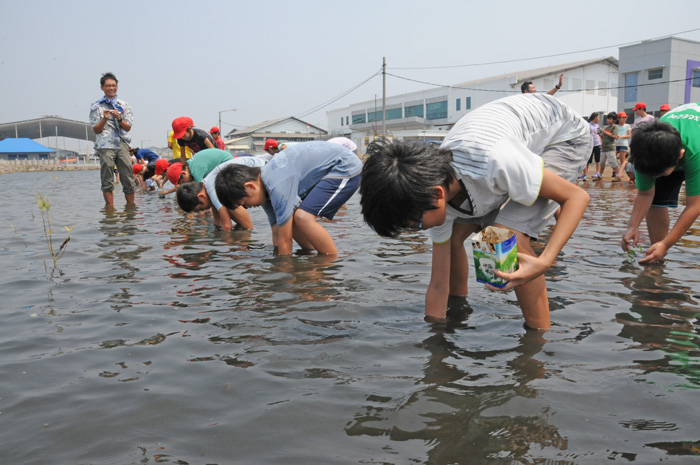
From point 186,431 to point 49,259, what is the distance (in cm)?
393

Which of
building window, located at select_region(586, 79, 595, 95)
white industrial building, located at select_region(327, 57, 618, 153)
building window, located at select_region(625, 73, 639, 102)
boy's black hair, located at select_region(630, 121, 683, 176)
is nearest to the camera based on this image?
boy's black hair, located at select_region(630, 121, 683, 176)

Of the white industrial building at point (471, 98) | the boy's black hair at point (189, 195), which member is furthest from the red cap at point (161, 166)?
the white industrial building at point (471, 98)

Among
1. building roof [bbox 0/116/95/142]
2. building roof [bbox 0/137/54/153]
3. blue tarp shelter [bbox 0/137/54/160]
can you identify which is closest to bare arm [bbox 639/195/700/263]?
blue tarp shelter [bbox 0/137/54/160]

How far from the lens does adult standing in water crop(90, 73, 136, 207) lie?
8.62 meters

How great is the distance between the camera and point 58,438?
1.96 meters

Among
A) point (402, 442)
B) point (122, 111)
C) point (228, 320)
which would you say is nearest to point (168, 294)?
point (228, 320)

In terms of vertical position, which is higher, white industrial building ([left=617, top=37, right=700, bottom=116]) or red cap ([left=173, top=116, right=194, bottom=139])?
white industrial building ([left=617, top=37, right=700, bottom=116])

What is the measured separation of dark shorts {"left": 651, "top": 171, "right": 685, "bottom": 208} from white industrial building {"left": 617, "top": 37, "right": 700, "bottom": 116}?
36443mm

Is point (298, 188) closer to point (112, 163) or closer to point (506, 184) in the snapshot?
point (506, 184)

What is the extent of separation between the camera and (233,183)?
451cm

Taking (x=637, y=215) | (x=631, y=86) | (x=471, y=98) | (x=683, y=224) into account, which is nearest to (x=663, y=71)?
(x=631, y=86)

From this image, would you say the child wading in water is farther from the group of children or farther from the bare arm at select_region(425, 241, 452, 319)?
the bare arm at select_region(425, 241, 452, 319)

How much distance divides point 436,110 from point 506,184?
197 ft

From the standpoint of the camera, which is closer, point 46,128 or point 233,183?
point 233,183
